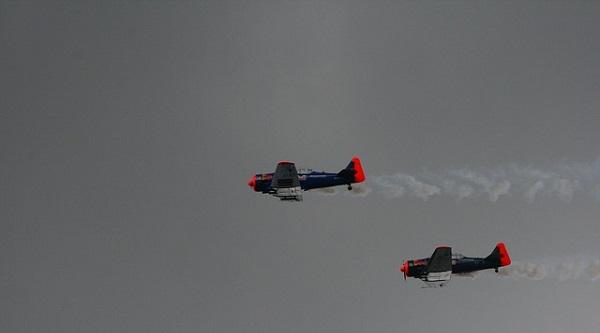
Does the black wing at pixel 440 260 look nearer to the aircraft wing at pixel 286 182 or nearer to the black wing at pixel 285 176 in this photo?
the aircraft wing at pixel 286 182

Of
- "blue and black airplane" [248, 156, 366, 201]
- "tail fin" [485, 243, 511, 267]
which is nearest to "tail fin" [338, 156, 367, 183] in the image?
"blue and black airplane" [248, 156, 366, 201]

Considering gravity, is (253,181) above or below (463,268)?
above

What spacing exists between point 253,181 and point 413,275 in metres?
19.0

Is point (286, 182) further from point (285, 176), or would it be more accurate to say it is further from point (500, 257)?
point (500, 257)

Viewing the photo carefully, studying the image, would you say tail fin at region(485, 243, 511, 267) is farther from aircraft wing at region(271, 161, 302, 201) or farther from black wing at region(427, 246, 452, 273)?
aircraft wing at region(271, 161, 302, 201)

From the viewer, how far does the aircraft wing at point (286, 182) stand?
10219 centimetres

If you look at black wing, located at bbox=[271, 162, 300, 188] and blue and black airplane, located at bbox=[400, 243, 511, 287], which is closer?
black wing, located at bbox=[271, 162, 300, 188]

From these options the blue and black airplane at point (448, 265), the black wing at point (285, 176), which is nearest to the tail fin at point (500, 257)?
the blue and black airplane at point (448, 265)

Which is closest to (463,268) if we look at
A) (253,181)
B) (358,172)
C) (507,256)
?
(507,256)

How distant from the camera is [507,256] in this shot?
356 feet

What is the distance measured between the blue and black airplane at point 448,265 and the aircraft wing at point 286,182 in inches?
575

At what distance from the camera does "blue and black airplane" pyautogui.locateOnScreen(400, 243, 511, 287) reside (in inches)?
4203

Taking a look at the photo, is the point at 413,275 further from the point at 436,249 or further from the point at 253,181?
the point at 253,181

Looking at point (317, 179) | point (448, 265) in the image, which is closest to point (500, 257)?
point (448, 265)
